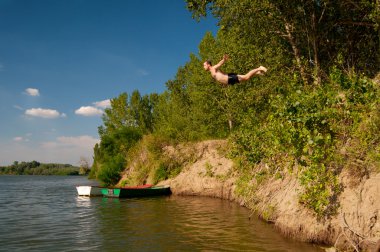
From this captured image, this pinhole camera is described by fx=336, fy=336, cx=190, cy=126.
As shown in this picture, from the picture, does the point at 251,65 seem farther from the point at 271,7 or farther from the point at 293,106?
the point at 293,106

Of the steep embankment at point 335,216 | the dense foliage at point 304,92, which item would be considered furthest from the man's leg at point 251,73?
the steep embankment at point 335,216

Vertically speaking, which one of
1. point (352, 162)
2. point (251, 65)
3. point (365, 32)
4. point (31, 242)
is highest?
point (365, 32)

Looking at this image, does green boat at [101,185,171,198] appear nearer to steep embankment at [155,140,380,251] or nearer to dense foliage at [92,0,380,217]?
dense foliage at [92,0,380,217]

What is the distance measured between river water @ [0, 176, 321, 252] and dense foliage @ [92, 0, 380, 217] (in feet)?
7.08

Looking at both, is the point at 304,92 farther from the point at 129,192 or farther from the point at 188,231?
the point at 129,192

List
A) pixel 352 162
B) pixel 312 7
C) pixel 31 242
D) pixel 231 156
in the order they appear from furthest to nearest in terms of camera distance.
Result: pixel 231 156
pixel 312 7
pixel 31 242
pixel 352 162

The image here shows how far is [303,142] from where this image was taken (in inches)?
461

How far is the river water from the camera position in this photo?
12.4 meters

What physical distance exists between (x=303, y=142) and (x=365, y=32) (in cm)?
999

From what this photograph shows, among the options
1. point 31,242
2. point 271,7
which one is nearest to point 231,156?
point 271,7

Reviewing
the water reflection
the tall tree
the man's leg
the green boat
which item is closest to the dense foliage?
the tall tree

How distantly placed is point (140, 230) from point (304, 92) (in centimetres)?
934

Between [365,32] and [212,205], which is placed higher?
[365,32]

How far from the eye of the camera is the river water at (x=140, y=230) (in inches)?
489
